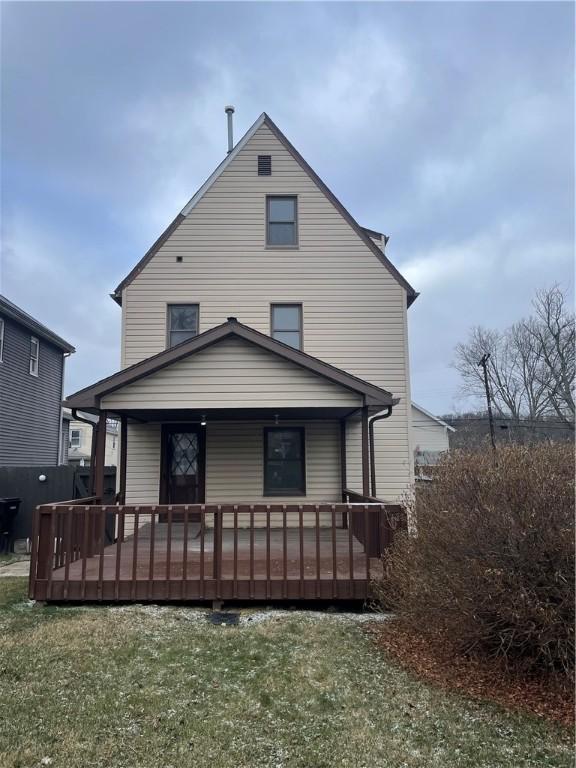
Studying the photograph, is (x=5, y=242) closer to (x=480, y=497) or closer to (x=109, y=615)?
(x=109, y=615)

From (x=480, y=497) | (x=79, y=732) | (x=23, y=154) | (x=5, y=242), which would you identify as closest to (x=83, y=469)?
(x=79, y=732)

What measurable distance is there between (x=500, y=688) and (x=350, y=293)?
833 centimetres

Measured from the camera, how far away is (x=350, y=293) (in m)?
Result: 10.8

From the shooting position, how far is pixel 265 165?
1110cm

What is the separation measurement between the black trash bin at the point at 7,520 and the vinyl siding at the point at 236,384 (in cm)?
543

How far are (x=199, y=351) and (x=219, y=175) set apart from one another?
531 cm

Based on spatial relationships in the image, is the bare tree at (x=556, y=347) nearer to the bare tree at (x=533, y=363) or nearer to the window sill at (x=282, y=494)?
the bare tree at (x=533, y=363)

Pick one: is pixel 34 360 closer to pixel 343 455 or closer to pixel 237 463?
pixel 237 463

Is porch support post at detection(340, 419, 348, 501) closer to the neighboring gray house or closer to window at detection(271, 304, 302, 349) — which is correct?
window at detection(271, 304, 302, 349)

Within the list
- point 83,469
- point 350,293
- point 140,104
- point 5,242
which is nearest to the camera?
point 350,293

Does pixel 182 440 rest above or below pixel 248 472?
above

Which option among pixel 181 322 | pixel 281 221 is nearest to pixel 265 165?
pixel 281 221

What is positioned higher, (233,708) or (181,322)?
(181,322)

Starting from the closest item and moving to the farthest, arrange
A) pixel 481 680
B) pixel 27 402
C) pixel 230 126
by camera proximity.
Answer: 1. pixel 481 680
2. pixel 230 126
3. pixel 27 402
